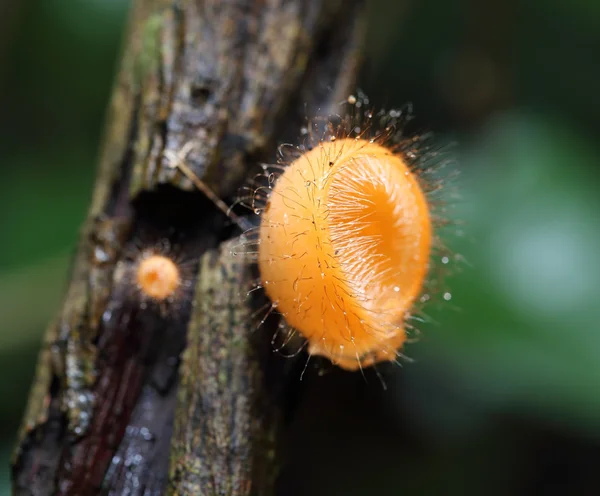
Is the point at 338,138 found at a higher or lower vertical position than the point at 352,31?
lower

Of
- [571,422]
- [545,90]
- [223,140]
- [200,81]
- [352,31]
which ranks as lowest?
[571,422]

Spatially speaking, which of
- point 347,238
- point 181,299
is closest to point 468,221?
point 347,238

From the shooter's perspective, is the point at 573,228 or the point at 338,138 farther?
the point at 573,228

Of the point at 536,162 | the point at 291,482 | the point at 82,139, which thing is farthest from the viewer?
the point at 82,139

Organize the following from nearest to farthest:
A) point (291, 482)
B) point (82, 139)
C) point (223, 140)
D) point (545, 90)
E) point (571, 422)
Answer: point (223, 140) → point (571, 422) → point (291, 482) → point (82, 139) → point (545, 90)

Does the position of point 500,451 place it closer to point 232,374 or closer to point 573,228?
point 573,228

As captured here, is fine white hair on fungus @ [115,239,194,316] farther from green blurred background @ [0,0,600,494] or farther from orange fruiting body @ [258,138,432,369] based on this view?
green blurred background @ [0,0,600,494]

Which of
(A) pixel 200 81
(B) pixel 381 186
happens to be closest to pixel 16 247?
(A) pixel 200 81

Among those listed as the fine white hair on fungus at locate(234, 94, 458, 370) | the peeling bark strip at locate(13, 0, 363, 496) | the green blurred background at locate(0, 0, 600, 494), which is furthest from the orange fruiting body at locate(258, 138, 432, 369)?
the green blurred background at locate(0, 0, 600, 494)
